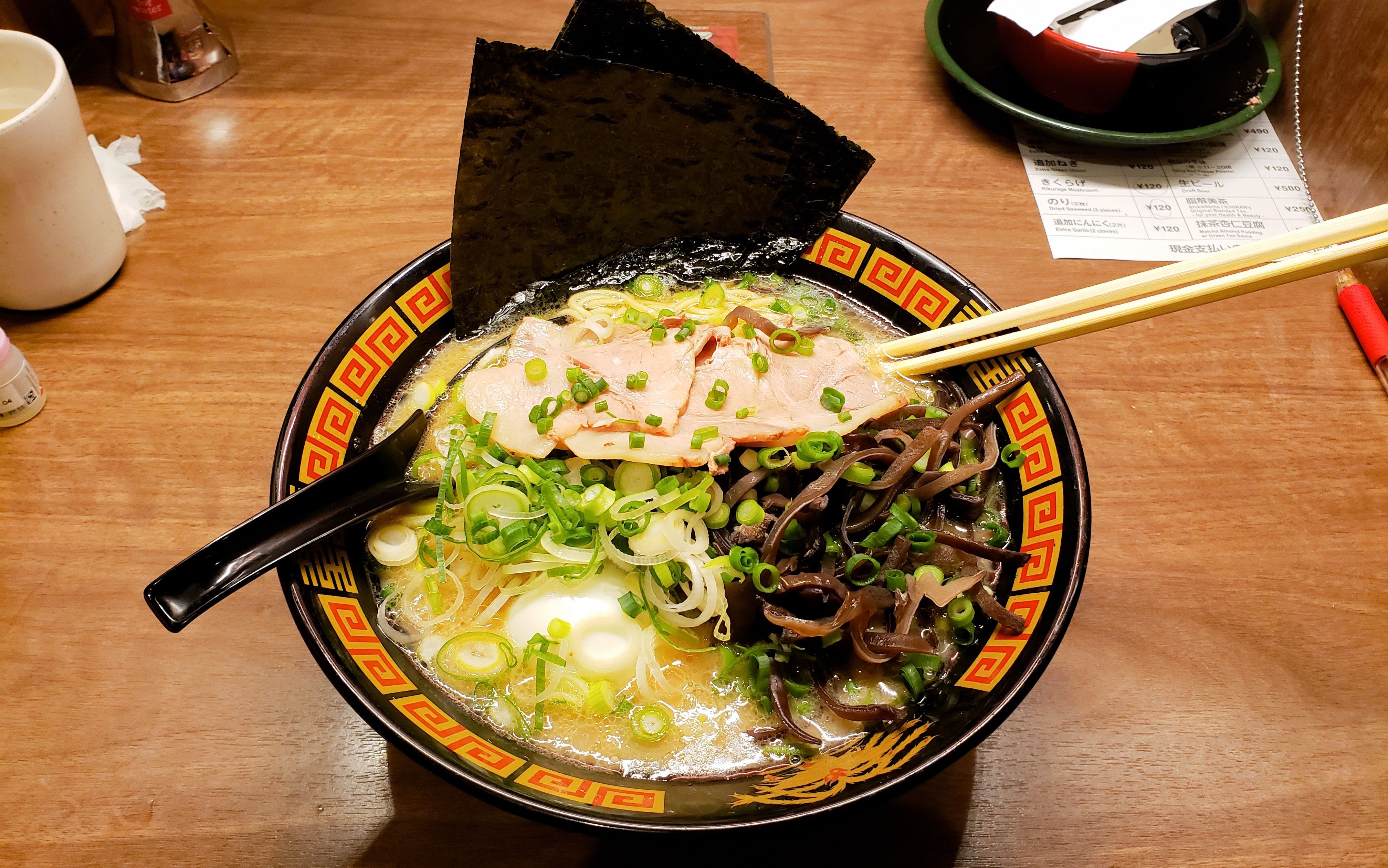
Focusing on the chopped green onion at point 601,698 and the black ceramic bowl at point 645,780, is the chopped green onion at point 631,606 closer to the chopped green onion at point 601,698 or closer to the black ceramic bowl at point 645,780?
the chopped green onion at point 601,698

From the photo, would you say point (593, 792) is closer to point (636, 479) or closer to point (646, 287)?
point (636, 479)

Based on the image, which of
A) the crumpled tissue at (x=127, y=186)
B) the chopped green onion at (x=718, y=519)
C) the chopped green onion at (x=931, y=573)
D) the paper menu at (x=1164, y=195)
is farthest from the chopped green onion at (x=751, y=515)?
the crumpled tissue at (x=127, y=186)

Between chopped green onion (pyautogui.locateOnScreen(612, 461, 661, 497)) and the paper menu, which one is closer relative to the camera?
chopped green onion (pyautogui.locateOnScreen(612, 461, 661, 497))

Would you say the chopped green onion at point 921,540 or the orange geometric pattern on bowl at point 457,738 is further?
the chopped green onion at point 921,540

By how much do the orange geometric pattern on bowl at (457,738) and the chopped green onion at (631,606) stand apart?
0.27m

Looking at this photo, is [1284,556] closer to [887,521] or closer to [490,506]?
[887,521]

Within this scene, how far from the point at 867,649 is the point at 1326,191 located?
2.01m

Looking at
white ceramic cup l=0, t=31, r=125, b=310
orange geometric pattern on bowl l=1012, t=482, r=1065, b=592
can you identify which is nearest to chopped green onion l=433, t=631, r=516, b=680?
orange geometric pattern on bowl l=1012, t=482, r=1065, b=592

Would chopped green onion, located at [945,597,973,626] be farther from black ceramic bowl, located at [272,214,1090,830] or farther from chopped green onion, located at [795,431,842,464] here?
chopped green onion, located at [795,431,842,464]

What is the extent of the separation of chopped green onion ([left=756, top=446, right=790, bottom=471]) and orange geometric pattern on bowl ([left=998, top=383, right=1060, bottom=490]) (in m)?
0.40

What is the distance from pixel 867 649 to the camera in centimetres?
127

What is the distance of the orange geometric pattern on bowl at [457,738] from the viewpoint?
43.4 inches

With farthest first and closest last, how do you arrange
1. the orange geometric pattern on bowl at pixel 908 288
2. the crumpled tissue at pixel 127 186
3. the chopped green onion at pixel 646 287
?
the crumpled tissue at pixel 127 186 < the chopped green onion at pixel 646 287 < the orange geometric pattern on bowl at pixel 908 288

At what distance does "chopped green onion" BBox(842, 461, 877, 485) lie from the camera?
137cm
